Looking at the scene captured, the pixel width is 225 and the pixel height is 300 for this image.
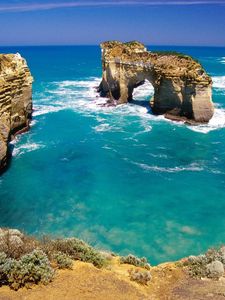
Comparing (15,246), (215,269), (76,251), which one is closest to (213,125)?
(215,269)

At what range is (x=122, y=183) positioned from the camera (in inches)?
1190

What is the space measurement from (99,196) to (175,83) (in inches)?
906

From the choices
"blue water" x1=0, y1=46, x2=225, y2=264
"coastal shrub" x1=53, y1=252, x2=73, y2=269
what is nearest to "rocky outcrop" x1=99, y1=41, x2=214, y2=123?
"blue water" x1=0, y1=46, x2=225, y2=264

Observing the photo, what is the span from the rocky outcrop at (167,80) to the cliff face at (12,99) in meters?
16.4

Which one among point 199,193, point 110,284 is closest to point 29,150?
point 199,193

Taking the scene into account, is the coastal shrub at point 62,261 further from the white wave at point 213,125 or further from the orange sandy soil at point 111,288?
the white wave at point 213,125

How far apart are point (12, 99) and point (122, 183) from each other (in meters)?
15.7

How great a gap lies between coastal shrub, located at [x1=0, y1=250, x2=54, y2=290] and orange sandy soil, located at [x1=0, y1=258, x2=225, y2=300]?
8.7 inches

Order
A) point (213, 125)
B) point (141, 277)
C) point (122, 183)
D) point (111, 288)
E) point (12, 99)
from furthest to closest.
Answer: point (213, 125) → point (12, 99) → point (122, 183) → point (141, 277) → point (111, 288)

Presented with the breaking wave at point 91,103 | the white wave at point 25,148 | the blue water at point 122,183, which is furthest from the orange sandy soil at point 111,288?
the breaking wave at point 91,103

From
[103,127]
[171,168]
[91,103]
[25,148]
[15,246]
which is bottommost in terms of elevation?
[171,168]

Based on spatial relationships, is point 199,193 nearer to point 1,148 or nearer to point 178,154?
point 178,154

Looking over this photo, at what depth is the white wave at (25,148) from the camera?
1444 inches

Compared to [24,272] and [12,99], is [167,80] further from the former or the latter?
[24,272]
